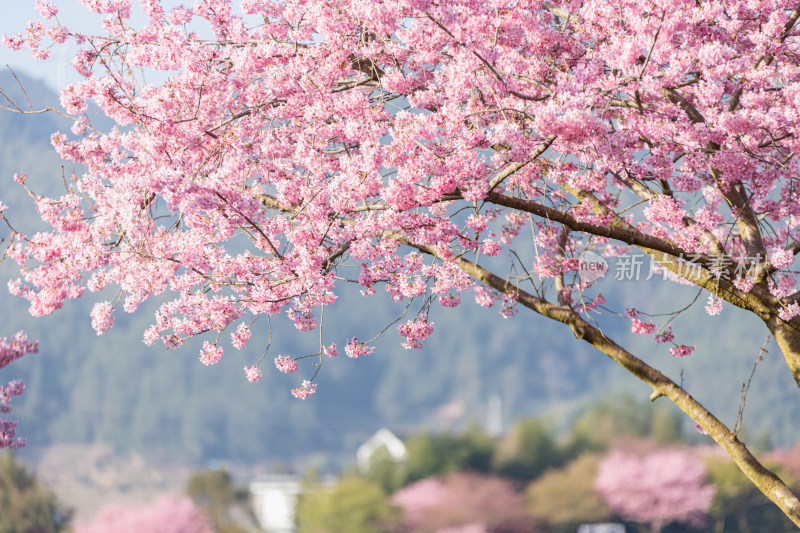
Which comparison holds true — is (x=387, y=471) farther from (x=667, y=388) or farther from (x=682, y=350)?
(x=667, y=388)

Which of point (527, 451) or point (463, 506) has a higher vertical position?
point (527, 451)

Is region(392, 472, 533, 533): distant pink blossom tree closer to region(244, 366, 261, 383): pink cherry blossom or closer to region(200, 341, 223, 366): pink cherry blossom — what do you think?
region(244, 366, 261, 383): pink cherry blossom

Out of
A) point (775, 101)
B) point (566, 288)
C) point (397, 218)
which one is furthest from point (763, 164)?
point (397, 218)

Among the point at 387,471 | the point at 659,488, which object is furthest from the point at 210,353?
the point at 659,488

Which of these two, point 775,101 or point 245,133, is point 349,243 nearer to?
point 245,133

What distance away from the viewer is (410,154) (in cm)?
554

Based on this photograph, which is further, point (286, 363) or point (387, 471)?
point (387, 471)

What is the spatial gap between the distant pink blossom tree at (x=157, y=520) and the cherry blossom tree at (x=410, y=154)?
36.2m

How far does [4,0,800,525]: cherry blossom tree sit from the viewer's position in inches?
225

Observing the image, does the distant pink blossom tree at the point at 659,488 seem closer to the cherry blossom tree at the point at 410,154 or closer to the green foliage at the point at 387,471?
the green foliage at the point at 387,471

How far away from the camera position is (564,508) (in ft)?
147

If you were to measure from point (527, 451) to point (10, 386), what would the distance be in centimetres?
4231

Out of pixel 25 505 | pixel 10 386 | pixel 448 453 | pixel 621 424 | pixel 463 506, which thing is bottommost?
pixel 10 386

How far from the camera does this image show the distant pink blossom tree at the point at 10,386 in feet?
22.2
